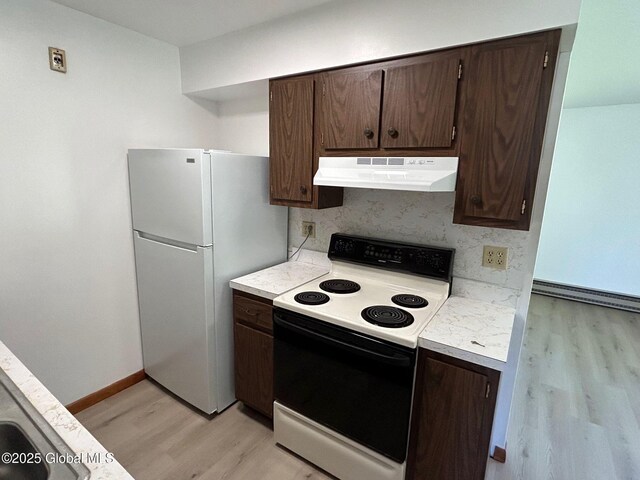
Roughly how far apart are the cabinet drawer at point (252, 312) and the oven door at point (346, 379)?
121mm

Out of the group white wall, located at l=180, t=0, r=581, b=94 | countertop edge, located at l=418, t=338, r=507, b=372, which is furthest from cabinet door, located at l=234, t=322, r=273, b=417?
white wall, located at l=180, t=0, r=581, b=94

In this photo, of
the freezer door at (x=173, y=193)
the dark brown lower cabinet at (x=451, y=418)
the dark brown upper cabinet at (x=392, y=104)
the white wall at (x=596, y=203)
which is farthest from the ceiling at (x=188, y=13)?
the white wall at (x=596, y=203)

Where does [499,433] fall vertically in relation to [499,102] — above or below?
below

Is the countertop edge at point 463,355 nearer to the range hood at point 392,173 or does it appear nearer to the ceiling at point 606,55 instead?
the range hood at point 392,173

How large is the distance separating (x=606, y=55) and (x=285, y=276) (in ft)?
9.09

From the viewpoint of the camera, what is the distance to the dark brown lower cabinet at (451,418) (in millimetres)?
1232

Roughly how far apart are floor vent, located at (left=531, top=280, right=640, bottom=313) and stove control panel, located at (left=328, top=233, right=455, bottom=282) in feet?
11.7

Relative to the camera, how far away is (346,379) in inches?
58.5

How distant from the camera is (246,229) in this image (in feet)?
6.75

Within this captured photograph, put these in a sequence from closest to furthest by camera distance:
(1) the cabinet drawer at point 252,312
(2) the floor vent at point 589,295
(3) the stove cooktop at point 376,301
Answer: (3) the stove cooktop at point 376,301 → (1) the cabinet drawer at point 252,312 → (2) the floor vent at point 589,295

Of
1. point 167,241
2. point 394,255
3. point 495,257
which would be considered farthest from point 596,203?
point 167,241

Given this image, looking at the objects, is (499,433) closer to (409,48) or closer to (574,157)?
(409,48)

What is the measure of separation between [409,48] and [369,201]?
822 mm

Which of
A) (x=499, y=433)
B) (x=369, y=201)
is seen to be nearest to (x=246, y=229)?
(x=369, y=201)
